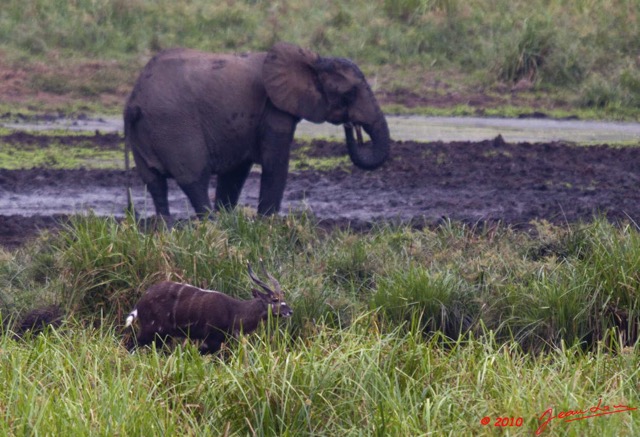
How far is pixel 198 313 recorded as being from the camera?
6.69 metres

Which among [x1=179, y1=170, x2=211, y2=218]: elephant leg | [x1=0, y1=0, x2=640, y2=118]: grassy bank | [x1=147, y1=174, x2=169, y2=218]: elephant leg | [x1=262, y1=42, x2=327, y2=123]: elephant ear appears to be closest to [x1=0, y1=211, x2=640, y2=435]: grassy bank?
[x1=179, y1=170, x2=211, y2=218]: elephant leg

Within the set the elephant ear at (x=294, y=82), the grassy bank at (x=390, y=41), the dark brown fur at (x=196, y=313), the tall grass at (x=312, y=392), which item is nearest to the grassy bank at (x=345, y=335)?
the tall grass at (x=312, y=392)

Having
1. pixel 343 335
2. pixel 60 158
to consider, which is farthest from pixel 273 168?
pixel 60 158

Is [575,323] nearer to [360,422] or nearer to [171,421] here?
[360,422]

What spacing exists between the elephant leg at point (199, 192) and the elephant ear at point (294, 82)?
0.92 meters

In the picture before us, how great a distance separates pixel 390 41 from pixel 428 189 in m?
8.86

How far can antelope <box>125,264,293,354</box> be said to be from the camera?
21.8ft

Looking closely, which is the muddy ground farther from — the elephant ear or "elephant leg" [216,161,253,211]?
the elephant ear

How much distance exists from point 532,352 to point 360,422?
1781 millimetres

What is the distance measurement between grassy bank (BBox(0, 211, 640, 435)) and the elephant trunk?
1535 mm

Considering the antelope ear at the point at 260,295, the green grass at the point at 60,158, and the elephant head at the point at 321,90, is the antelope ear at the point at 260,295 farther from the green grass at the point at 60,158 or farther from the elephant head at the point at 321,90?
the green grass at the point at 60,158

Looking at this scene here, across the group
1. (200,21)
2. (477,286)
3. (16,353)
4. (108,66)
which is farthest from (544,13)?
(16,353)

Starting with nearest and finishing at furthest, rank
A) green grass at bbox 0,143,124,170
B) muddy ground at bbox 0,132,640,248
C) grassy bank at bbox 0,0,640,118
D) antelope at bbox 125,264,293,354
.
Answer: antelope at bbox 125,264,293,354 → muddy ground at bbox 0,132,640,248 → green grass at bbox 0,143,124,170 → grassy bank at bbox 0,0,640,118

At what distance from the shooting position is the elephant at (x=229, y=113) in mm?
9945
